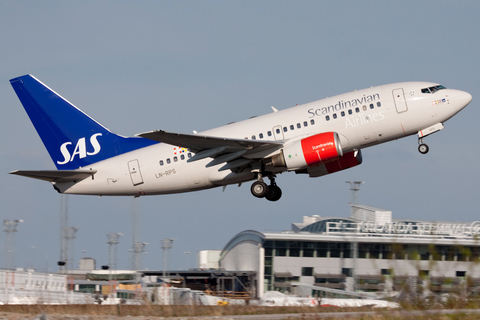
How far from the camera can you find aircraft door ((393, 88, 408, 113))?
1104 inches

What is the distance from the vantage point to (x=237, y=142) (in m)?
27.2

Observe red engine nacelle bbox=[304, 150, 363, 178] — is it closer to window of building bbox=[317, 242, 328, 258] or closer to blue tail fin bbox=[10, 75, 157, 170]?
blue tail fin bbox=[10, 75, 157, 170]

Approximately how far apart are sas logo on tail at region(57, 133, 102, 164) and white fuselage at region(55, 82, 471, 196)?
2.52 metres

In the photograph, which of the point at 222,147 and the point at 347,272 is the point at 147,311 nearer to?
the point at 222,147

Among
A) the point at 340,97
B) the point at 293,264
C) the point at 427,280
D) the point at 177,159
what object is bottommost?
the point at 293,264

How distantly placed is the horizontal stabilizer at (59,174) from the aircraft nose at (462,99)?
763 inches

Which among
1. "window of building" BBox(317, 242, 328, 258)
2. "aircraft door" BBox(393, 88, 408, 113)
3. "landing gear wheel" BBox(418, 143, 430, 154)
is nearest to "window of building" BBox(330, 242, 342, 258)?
"window of building" BBox(317, 242, 328, 258)

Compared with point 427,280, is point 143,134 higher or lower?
higher

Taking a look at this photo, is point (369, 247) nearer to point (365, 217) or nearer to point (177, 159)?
point (365, 217)

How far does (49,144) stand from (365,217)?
57.5 m

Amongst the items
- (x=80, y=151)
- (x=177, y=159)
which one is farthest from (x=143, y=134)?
(x=80, y=151)

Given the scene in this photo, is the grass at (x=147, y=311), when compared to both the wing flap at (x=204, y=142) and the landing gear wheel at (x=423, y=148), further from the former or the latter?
the landing gear wheel at (x=423, y=148)

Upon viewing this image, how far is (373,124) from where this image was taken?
91.6 feet

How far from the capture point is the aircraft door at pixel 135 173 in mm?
30375
